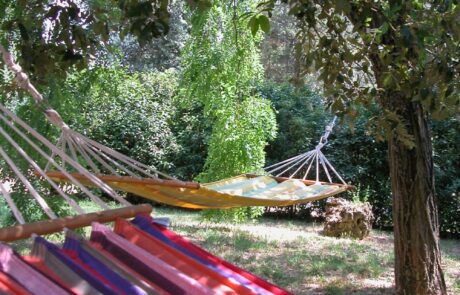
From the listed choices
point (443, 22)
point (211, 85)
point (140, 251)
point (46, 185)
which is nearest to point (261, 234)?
point (211, 85)

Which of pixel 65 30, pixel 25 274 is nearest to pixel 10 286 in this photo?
pixel 25 274

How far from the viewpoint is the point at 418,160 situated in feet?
8.34

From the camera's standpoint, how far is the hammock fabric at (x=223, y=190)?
7.75 feet

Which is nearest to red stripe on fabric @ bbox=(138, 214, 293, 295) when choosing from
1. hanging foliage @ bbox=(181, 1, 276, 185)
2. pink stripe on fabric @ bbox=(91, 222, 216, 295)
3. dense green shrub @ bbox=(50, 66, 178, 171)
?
pink stripe on fabric @ bbox=(91, 222, 216, 295)

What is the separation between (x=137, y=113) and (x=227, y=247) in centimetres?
325

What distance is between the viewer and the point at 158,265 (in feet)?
3.53

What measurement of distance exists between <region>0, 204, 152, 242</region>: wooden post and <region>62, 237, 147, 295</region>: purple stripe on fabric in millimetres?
37

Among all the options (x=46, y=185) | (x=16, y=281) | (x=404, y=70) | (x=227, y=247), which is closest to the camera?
(x=16, y=281)

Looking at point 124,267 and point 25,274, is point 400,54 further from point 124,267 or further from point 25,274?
point 25,274

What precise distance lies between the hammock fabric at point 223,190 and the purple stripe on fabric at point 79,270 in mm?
1235

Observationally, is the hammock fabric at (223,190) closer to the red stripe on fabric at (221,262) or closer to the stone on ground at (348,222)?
the red stripe on fabric at (221,262)

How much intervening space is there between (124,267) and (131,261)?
0.03m

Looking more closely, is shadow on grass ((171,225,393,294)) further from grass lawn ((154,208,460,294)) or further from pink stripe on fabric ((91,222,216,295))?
pink stripe on fabric ((91,222,216,295))

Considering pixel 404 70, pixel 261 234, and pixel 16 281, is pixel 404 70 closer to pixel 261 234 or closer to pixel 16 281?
pixel 16 281
